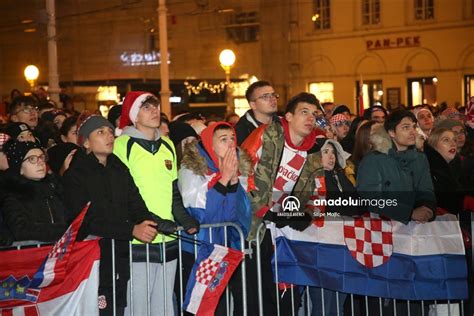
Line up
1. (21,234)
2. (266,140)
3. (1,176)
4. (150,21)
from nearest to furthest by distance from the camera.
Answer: (21,234)
(1,176)
(266,140)
(150,21)

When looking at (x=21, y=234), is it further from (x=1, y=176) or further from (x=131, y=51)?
(x=131, y=51)

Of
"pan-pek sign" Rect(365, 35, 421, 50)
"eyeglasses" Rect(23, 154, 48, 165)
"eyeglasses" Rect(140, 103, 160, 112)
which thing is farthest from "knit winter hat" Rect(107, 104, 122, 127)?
"pan-pek sign" Rect(365, 35, 421, 50)

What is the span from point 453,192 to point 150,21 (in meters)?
33.1

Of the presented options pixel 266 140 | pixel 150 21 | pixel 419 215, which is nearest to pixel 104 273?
pixel 266 140

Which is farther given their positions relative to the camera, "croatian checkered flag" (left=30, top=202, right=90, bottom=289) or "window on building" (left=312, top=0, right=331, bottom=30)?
"window on building" (left=312, top=0, right=331, bottom=30)

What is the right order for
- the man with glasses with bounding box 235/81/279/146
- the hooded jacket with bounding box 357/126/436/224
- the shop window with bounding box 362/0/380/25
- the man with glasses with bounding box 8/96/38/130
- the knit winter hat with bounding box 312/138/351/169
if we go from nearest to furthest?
the hooded jacket with bounding box 357/126/436/224
the knit winter hat with bounding box 312/138/351/169
the man with glasses with bounding box 235/81/279/146
the man with glasses with bounding box 8/96/38/130
the shop window with bounding box 362/0/380/25

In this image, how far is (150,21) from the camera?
40.4 meters

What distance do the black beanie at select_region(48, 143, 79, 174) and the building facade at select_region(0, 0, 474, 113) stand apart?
3026 centimetres

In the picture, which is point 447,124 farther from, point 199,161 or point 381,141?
point 199,161

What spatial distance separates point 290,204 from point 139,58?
35.0m

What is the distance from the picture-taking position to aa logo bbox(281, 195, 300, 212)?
771 cm

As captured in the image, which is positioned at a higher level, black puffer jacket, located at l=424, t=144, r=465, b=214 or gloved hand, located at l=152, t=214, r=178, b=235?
black puffer jacket, located at l=424, t=144, r=465, b=214

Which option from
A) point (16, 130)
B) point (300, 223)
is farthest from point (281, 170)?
point (16, 130)

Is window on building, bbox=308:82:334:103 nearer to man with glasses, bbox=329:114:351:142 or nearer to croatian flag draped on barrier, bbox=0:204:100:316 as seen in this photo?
man with glasses, bbox=329:114:351:142
